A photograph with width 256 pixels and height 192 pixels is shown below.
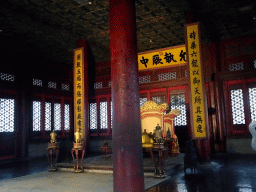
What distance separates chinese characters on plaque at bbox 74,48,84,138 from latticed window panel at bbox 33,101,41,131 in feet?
7.89

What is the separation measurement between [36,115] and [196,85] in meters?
6.25

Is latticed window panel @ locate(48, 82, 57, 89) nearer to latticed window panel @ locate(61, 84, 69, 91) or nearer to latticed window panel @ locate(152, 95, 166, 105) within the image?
latticed window panel @ locate(61, 84, 69, 91)

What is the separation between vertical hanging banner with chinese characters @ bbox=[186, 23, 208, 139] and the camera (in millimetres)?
6016

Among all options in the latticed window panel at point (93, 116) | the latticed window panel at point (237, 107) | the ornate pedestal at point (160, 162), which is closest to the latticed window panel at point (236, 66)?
the latticed window panel at point (237, 107)

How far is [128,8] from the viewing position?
9.09 feet

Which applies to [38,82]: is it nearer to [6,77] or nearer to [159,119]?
[6,77]

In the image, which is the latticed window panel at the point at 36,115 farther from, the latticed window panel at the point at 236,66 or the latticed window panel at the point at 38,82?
the latticed window panel at the point at 236,66

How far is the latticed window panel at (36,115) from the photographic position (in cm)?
923

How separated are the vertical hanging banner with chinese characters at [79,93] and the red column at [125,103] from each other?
16.9 feet

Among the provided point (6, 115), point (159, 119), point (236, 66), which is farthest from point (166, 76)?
point (6, 115)

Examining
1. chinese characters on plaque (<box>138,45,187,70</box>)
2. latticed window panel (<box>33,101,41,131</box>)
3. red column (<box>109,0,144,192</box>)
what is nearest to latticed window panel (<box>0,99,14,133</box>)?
latticed window panel (<box>33,101,41,131</box>)

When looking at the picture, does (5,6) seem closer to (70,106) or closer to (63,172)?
(63,172)

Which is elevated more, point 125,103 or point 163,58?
point 163,58

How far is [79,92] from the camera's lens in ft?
25.5
